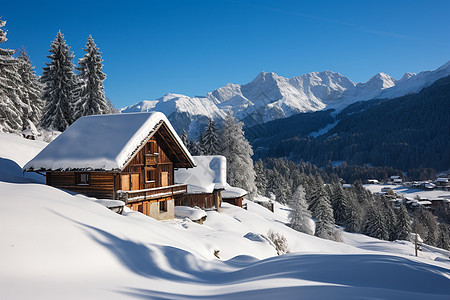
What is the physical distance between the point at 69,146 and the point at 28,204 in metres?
8.69

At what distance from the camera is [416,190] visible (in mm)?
143750

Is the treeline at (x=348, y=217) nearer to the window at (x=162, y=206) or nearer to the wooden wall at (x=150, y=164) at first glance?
the window at (x=162, y=206)

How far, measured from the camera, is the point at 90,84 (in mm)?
36281

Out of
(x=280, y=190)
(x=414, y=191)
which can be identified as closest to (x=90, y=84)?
(x=280, y=190)

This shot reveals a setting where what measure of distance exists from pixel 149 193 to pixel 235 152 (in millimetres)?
24909

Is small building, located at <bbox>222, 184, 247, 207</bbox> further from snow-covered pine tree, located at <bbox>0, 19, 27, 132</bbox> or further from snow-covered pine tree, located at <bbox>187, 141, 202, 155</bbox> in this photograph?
snow-covered pine tree, located at <bbox>0, 19, 27, 132</bbox>

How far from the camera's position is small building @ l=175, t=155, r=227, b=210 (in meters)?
29.7

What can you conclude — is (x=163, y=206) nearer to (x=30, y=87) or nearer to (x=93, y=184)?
(x=93, y=184)

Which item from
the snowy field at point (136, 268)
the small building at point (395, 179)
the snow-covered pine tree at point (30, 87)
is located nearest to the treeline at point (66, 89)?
the snow-covered pine tree at point (30, 87)

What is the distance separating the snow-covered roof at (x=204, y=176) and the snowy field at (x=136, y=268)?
682 inches

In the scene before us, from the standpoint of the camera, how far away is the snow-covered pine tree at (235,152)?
4281cm


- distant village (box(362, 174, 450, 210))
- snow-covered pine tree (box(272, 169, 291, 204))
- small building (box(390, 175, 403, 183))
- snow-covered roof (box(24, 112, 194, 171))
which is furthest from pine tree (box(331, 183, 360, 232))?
small building (box(390, 175, 403, 183))

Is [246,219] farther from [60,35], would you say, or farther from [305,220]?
[60,35]

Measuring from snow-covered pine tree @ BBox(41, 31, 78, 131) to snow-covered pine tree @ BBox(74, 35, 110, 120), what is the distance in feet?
7.28
